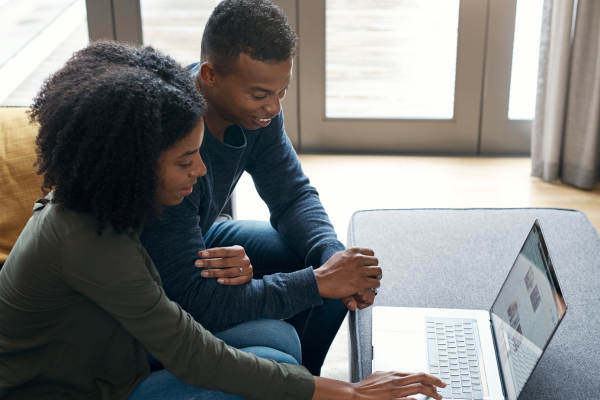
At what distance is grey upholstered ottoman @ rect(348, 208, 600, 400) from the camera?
40.4 inches

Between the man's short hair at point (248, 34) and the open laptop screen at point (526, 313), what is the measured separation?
0.62 m

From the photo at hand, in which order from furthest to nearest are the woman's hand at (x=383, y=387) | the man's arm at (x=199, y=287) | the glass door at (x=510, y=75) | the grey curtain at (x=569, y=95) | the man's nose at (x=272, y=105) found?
the glass door at (x=510, y=75), the grey curtain at (x=569, y=95), the man's nose at (x=272, y=105), the man's arm at (x=199, y=287), the woman's hand at (x=383, y=387)

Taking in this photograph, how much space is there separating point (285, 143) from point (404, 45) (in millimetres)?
1852

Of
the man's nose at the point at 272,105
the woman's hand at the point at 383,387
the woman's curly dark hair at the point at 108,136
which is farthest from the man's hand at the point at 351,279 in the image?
the woman's curly dark hair at the point at 108,136

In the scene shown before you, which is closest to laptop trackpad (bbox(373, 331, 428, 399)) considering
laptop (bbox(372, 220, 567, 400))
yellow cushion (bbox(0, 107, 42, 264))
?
laptop (bbox(372, 220, 567, 400))

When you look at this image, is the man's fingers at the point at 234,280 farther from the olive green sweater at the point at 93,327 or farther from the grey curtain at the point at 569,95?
the grey curtain at the point at 569,95

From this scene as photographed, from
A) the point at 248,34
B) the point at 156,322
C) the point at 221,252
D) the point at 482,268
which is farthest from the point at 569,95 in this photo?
the point at 156,322

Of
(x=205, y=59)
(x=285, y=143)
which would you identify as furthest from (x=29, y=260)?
(x=285, y=143)

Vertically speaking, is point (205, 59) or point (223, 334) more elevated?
point (205, 59)

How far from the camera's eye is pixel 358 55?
3180mm

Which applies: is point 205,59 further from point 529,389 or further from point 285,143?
point 529,389

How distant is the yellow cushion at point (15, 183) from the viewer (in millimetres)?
1411

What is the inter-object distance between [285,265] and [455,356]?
56 centimetres

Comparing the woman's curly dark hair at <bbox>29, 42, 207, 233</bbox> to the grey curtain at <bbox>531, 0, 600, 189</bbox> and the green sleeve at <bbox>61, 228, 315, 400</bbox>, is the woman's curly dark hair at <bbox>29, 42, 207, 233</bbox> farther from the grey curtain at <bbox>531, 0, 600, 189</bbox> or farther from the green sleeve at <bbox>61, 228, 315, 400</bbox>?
the grey curtain at <bbox>531, 0, 600, 189</bbox>
